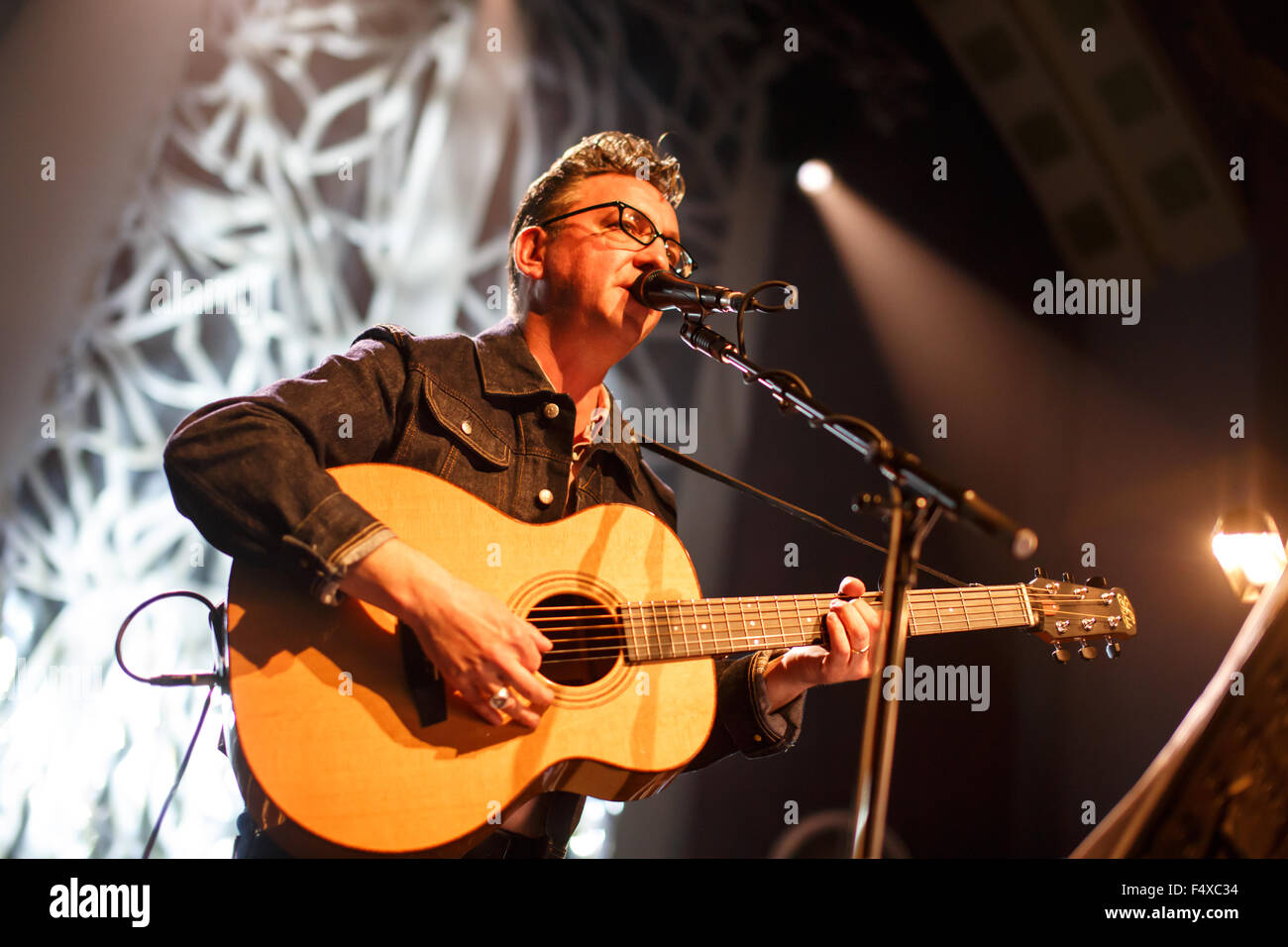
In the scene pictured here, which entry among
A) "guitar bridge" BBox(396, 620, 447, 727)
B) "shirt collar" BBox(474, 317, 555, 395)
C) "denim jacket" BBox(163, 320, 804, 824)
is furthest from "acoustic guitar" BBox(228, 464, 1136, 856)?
"shirt collar" BBox(474, 317, 555, 395)

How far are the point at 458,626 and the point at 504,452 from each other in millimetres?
584

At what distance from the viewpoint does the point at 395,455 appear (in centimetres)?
208

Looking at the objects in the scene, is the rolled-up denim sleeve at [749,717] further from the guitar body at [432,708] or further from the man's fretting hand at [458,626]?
the man's fretting hand at [458,626]

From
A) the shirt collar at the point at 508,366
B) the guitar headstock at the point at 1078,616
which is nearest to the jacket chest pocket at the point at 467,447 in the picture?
the shirt collar at the point at 508,366

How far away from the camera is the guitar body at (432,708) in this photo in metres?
1.64

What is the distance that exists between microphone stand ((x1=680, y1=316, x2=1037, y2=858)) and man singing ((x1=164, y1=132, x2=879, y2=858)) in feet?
2.22

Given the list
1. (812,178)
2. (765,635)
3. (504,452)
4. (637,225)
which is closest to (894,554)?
(765,635)

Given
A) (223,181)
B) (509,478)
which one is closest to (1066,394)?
(509,478)

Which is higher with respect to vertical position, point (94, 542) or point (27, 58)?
point (27, 58)

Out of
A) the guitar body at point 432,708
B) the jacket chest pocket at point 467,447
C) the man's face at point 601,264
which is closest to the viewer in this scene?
the guitar body at point 432,708

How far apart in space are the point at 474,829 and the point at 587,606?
0.53 m

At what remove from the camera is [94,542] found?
11.6ft

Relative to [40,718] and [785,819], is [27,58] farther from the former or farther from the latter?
[785,819]

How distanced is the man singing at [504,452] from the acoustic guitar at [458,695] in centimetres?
8
